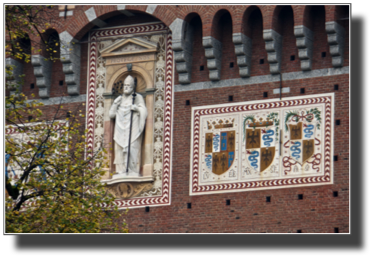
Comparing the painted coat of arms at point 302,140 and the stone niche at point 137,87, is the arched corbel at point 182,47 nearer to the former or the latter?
the stone niche at point 137,87

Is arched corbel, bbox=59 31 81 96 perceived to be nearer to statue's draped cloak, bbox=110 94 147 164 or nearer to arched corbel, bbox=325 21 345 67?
statue's draped cloak, bbox=110 94 147 164

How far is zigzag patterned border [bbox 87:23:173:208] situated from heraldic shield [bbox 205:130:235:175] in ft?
4.16

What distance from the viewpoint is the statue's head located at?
37.9 m

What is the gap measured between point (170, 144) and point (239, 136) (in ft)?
7.01

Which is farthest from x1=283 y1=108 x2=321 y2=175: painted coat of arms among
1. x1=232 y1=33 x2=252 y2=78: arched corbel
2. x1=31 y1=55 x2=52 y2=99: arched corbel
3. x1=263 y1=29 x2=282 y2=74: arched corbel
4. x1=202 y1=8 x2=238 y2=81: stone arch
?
x1=31 y1=55 x2=52 y2=99: arched corbel

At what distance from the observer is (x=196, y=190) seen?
36.4 m

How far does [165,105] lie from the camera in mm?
37531

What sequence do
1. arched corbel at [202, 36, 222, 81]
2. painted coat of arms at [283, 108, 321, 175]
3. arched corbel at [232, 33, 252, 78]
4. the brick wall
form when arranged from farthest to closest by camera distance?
arched corbel at [202, 36, 222, 81], arched corbel at [232, 33, 252, 78], painted coat of arms at [283, 108, 321, 175], the brick wall

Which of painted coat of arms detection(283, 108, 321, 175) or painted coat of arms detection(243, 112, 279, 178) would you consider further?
painted coat of arms detection(243, 112, 279, 178)

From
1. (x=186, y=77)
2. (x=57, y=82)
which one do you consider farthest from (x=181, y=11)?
(x=57, y=82)

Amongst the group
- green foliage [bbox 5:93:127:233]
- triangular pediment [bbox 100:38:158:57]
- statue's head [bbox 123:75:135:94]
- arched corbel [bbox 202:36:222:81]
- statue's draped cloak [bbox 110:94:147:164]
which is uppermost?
triangular pediment [bbox 100:38:158:57]

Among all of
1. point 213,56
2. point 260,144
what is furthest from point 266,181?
point 213,56

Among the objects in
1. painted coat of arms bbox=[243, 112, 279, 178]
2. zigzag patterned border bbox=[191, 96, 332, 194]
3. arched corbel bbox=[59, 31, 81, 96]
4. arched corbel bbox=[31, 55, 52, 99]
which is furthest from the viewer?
arched corbel bbox=[31, 55, 52, 99]

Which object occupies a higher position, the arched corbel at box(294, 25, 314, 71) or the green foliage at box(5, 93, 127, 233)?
the arched corbel at box(294, 25, 314, 71)
